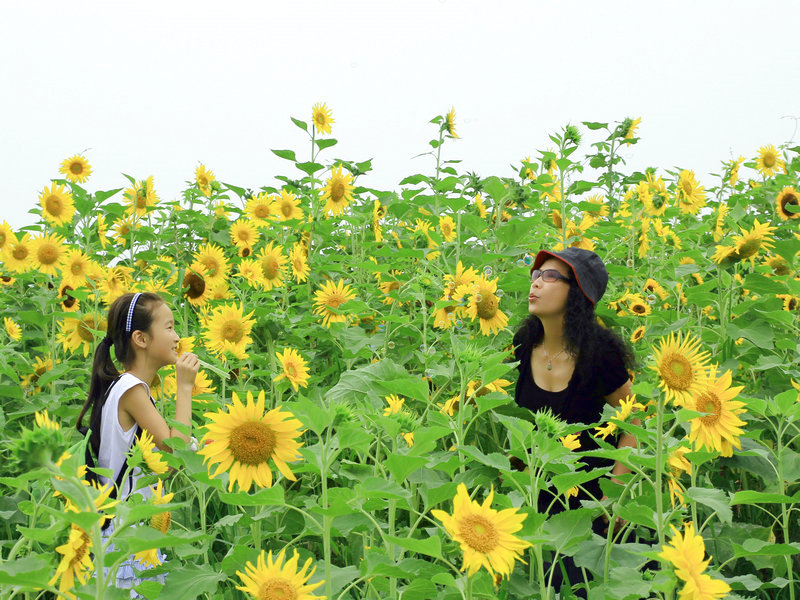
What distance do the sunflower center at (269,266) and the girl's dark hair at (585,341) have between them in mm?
1553

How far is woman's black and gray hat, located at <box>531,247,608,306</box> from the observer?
301 cm

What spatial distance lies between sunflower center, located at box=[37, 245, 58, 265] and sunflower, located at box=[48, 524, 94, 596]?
10.1 feet

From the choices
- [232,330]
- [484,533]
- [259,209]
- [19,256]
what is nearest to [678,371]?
[484,533]

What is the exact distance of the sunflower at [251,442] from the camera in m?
1.48

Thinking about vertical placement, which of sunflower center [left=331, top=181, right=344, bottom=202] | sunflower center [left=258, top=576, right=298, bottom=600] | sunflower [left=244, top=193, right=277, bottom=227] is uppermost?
sunflower center [left=331, top=181, right=344, bottom=202]

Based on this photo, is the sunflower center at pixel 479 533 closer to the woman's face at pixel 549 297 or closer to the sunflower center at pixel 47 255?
the woman's face at pixel 549 297

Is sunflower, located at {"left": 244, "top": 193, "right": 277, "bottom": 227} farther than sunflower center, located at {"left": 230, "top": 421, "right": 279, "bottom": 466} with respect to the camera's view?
Yes

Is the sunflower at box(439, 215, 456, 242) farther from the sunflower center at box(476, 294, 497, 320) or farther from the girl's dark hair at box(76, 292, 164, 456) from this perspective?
the girl's dark hair at box(76, 292, 164, 456)

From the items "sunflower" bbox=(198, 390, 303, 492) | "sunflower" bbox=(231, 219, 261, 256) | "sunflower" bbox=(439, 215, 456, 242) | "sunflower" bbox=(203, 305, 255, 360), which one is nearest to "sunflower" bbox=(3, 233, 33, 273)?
"sunflower" bbox=(231, 219, 261, 256)

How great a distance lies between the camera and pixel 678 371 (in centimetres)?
154

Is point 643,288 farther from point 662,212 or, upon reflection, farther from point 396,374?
point 396,374

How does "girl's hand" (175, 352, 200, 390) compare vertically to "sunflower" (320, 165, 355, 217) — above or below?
below

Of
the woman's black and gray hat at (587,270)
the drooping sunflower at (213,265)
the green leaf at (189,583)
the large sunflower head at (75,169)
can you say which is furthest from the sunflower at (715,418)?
the large sunflower head at (75,169)

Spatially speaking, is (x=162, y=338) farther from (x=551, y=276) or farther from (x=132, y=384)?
(x=551, y=276)
